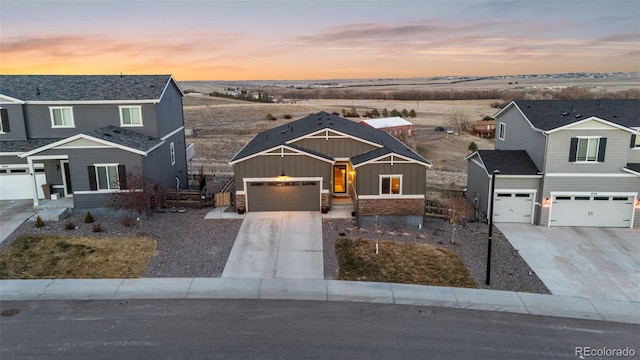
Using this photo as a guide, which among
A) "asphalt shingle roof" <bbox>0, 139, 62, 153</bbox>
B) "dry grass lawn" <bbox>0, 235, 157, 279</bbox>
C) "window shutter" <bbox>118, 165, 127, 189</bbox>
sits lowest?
"dry grass lawn" <bbox>0, 235, 157, 279</bbox>

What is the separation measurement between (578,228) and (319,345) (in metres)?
17.1

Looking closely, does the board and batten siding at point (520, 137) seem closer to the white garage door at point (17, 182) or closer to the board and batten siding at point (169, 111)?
the board and batten siding at point (169, 111)

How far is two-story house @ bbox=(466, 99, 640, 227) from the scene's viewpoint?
21562mm

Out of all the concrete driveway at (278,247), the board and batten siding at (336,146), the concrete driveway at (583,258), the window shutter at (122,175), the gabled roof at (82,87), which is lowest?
the concrete driveway at (583,258)

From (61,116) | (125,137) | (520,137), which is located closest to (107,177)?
(125,137)

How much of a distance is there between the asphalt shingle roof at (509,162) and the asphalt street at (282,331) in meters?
10.6

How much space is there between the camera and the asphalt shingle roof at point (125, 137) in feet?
72.0

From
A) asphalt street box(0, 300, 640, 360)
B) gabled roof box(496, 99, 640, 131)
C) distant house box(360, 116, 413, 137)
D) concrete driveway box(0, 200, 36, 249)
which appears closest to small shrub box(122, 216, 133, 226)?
concrete driveway box(0, 200, 36, 249)

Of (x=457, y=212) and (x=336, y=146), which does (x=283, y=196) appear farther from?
(x=457, y=212)

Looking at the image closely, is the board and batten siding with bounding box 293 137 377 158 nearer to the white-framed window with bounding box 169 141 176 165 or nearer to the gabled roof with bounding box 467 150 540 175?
the gabled roof with bounding box 467 150 540 175

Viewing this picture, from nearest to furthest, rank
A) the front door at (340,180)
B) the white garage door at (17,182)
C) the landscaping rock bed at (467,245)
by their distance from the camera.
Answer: the landscaping rock bed at (467,245), the white garage door at (17,182), the front door at (340,180)

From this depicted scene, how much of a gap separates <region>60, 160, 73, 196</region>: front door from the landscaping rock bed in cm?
1435

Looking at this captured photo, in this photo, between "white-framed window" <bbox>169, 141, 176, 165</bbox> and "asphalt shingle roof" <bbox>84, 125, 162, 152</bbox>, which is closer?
"asphalt shingle roof" <bbox>84, 125, 162, 152</bbox>

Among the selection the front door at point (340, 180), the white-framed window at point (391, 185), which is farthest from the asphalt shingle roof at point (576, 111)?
the front door at point (340, 180)
